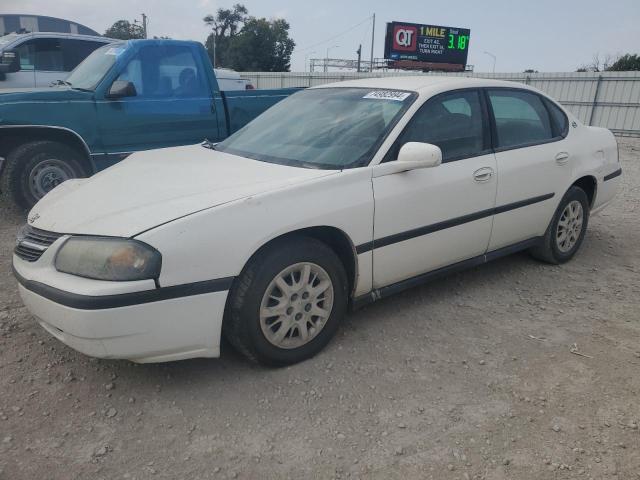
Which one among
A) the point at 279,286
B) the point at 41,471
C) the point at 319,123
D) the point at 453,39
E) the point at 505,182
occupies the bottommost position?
the point at 41,471

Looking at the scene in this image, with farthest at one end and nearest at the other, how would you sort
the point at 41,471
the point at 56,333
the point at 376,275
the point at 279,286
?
1. the point at 376,275
2. the point at 279,286
3. the point at 56,333
4. the point at 41,471

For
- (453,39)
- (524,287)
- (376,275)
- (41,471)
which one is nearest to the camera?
(41,471)

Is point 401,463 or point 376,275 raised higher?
point 376,275

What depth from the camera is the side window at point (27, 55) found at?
8234 millimetres

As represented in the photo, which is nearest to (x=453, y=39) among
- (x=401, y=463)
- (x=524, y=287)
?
(x=524, y=287)

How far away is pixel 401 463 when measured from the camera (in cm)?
233

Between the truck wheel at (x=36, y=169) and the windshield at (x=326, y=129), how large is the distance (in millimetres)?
2674

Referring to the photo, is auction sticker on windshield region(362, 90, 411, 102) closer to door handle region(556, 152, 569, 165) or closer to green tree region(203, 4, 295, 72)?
door handle region(556, 152, 569, 165)

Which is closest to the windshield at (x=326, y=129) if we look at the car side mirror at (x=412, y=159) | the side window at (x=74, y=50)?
the car side mirror at (x=412, y=159)

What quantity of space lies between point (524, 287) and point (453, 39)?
36525 mm

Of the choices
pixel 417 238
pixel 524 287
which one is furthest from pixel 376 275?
pixel 524 287

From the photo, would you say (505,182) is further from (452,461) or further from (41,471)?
(41,471)

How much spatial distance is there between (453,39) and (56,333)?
127 ft

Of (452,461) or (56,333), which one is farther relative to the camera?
(56,333)
